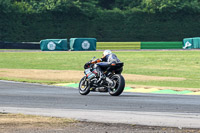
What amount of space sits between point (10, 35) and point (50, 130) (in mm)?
54550

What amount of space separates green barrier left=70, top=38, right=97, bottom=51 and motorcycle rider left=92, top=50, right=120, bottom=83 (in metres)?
33.0

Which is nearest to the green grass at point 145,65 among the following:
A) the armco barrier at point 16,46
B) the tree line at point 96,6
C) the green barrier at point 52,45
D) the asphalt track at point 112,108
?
the asphalt track at point 112,108

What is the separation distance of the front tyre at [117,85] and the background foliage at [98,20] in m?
47.0

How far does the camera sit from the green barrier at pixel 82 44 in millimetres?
49425

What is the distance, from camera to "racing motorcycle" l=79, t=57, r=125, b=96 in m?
15.5

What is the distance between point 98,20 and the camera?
67688 mm

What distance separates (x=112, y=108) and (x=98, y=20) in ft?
183

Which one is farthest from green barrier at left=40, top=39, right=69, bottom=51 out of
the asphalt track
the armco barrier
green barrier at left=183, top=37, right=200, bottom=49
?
the asphalt track

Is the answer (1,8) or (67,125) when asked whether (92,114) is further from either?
(1,8)

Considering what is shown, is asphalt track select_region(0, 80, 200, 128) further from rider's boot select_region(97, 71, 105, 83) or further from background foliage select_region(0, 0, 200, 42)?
background foliage select_region(0, 0, 200, 42)

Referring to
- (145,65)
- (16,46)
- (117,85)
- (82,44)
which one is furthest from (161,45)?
(117,85)

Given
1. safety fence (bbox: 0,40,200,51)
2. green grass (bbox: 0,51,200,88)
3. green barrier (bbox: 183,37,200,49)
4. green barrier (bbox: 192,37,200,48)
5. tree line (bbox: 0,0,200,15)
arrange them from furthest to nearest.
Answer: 1. tree line (bbox: 0,0,200,15)
2. green barrier (bbox: 183,37,200,49)
3. green barrier (bbox: 192,37,200,48)
4. safety fence (bbox: 0,40,200,51)
5. green grass (bbox: 0,51,200,88)

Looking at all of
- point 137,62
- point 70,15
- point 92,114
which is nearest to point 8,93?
point 92,114

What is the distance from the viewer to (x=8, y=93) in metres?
16.7
